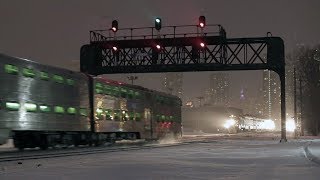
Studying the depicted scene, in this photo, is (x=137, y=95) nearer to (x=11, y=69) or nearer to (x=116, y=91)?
(x=116, y=91)

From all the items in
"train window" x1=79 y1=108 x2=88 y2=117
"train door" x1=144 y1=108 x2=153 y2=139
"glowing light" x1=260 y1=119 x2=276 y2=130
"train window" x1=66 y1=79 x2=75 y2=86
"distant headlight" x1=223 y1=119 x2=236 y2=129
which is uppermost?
"train window" x1=66 y1=79 x2=75 y2=86

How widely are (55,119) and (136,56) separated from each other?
2684cm

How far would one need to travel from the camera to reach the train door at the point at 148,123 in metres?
43.2

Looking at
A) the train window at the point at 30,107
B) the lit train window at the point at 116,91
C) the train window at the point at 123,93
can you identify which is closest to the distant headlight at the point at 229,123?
the train window at the point at 123,93

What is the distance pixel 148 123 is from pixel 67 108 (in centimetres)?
1253

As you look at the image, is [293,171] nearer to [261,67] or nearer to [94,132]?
[94,132]

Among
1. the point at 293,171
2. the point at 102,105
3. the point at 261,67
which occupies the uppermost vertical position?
the point at 261,67

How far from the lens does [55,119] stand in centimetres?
3045

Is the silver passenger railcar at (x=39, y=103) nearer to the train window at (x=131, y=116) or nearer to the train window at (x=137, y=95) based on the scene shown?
the train window at (x=131, y=116)

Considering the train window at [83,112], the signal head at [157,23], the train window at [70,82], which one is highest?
the signal head at [157,23]

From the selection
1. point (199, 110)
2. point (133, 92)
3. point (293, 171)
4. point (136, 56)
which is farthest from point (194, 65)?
point (199, 110)

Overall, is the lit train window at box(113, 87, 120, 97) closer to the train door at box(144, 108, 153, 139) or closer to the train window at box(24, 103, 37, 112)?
the train door at box(144, 108, 153, 139)

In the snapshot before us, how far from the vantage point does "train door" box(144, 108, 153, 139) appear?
43.2 metres

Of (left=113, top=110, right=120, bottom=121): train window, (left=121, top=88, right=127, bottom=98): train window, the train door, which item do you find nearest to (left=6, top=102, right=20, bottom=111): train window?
(left=113, top=110, right=120, bottom=121): train window
